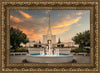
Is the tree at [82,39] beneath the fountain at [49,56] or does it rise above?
above

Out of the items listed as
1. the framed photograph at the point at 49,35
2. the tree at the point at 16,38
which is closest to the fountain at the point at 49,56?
the framed photograph at the point at 49,35

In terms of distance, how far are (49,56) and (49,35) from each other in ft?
7.14

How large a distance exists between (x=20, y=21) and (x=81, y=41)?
12.0 feet

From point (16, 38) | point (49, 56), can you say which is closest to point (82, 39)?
point (49, 56)

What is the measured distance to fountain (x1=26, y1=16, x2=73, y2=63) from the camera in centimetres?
600

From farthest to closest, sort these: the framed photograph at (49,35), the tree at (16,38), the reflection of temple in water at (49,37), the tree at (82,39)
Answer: the reflection of temple in water at (49,37)
the tree at (82,39)
the tree at (16,38)
the framed photograph at (49,35)

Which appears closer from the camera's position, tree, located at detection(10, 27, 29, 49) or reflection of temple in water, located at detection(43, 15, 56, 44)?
tree, located at detection(10, 27, 29, 49)

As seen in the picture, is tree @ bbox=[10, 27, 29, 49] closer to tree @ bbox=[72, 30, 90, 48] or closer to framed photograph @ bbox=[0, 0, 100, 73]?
framed photograph @ bbox=[0, 0, 100, 73]

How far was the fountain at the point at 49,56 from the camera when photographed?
19.7 feet

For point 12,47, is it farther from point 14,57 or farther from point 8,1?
point 8,1

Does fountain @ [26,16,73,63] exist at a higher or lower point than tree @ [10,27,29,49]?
lower

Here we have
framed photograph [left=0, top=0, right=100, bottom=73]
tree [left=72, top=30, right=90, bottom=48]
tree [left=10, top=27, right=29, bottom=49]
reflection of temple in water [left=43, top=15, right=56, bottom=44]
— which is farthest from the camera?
reflection of temple in water [left=43, top=15, right=56, bottom=44]

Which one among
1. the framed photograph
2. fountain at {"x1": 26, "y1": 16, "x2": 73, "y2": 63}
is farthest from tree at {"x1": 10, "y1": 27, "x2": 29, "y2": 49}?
fountain at {"x1": 26, "y1": 16, "x2": 73, "y2": 63}

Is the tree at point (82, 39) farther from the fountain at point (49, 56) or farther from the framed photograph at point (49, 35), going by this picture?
the fountain at point (49, 56)
